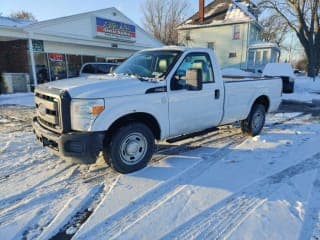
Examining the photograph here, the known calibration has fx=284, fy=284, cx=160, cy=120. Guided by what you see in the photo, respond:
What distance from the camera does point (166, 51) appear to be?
5395mm

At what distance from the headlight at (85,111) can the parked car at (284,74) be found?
606 inches

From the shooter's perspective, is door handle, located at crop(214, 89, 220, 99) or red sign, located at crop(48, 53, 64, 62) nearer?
door handle, located at crop(214, 89, 220, 99)

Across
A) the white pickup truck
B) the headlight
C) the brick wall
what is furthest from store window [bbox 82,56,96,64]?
the headlight

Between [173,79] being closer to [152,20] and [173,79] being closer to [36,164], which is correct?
[36,164]

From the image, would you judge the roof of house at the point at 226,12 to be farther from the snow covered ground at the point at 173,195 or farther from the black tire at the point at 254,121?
the snow covered ground at the point at 173,195

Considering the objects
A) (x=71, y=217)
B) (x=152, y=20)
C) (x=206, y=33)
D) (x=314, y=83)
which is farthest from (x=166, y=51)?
(x=152, y=20)

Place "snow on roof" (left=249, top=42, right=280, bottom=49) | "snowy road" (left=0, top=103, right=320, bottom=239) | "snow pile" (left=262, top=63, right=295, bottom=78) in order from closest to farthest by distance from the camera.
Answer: "snowy road" (left=0, top=103, right=320, bottom=239), "snow pile" (left=262, top=63, right=295, bottom=78), "snow on roof" (left=249, top=42, right=280, bottom=49)

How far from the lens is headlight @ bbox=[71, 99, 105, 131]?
3.93m

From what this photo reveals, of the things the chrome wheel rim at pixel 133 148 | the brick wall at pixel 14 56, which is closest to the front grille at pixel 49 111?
the chrome wheel rim at pixel 133 148

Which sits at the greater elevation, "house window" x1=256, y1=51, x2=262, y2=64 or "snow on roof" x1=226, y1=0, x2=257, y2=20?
"snow on roof" x1=226, y1=0, x2=257, y2=20

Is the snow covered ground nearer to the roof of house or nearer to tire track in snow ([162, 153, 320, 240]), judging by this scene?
tire track in snow ([162, 153, 320, 240])

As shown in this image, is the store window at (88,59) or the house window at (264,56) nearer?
the store window at (88,59)

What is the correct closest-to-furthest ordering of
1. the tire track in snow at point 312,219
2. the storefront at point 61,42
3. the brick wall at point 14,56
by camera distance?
1. the tire track in snow at point 312,219
2. the storefront at point 61,42
3. the brick wall at point 14,56

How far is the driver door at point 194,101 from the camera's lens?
4930 mm
